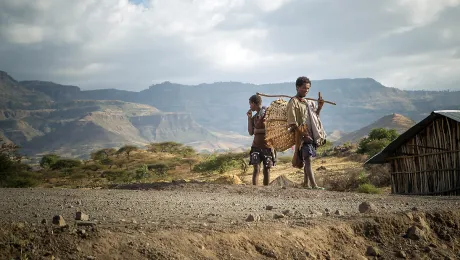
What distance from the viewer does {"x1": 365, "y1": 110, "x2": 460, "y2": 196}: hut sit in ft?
32.1

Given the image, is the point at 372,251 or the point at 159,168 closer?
the point at 372,251

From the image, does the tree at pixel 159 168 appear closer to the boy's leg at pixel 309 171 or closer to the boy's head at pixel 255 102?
the boy's head at pixel 255 102

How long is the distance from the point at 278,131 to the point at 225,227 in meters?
5.50

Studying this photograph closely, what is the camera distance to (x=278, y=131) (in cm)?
970

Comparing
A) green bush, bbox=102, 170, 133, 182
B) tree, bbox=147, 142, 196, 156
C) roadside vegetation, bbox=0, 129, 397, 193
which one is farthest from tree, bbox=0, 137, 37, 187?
tree, bbox=147, 142, 196, 156

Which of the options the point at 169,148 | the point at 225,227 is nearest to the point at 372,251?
the point at 225,227

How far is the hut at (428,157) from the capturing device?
979 centimetres

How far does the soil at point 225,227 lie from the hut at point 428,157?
2835 mm

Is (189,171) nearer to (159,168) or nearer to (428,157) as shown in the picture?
(159,168)

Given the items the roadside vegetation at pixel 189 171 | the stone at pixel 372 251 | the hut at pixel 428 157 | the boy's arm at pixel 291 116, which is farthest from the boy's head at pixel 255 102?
the stone at pixel 372 251

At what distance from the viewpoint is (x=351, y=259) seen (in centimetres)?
454

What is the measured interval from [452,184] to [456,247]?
16.1ft

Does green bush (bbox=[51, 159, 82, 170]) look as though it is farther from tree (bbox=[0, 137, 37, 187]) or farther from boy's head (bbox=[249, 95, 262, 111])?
boy's head (bbox=[249, 95, 262, 111])

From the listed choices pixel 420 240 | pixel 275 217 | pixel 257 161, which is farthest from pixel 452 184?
pixel 275 217
